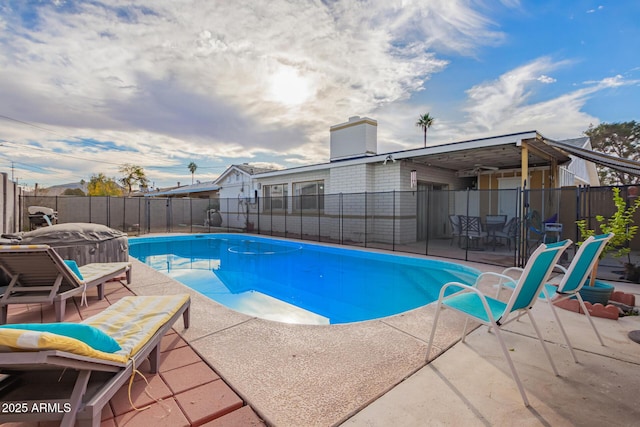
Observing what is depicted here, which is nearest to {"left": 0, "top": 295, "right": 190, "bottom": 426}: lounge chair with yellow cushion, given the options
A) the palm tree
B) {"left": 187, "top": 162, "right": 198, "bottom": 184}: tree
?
the palm tree

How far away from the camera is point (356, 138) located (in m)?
11.3

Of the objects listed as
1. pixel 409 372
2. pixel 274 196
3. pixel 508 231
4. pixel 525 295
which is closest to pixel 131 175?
pixel 274 196

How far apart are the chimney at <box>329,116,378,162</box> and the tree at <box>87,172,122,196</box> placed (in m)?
24.0

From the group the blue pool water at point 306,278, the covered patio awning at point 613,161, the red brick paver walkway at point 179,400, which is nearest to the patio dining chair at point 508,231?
the blue pool water at point 306,278

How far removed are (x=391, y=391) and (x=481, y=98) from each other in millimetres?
9881

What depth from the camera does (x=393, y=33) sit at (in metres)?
6.71

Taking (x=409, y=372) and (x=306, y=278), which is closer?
(x=409, y=372)

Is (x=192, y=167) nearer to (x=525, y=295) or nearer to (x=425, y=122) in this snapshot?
(x=425, y=122)

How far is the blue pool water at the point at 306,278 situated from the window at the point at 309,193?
7.02 feet

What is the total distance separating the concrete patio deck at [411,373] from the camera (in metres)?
1.66

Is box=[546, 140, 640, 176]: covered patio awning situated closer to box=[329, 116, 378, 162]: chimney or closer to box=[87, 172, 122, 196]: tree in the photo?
box=[329, 116, 378, 162]: chimney

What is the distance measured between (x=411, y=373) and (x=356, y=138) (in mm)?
10168

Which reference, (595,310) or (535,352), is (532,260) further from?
(595,310)

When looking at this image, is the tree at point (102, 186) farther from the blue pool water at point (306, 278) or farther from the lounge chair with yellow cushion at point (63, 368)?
the lounge chair with yellow cushion at point (63, 368)
